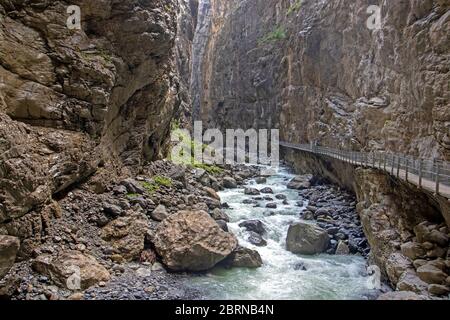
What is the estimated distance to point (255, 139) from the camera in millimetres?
48969

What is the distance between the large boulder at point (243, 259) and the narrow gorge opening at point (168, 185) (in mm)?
39

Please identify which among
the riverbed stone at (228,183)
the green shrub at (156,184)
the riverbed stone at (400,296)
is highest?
the green shrub at (156,184)

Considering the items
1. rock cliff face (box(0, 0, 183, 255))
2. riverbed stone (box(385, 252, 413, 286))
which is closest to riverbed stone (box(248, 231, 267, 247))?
riverbed stone (box(385, 252, 413, 286))

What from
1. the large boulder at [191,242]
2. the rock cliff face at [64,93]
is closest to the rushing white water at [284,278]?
the large boulder at [191,242]

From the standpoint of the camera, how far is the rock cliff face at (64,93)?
8953 mm

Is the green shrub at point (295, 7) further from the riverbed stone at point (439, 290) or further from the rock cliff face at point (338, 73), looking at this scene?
the riverbed stone at point (439, 290)

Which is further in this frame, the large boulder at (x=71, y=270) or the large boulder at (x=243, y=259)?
the large boulder at (x=243, y=259)

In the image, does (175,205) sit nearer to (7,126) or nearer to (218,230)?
(218,230)

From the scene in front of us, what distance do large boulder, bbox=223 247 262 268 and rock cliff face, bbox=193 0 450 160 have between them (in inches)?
325

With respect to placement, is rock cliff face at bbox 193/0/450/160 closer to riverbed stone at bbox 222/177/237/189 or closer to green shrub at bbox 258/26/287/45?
green shrub at bbox 258/26/287/45

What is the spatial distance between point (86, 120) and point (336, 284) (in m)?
11.1

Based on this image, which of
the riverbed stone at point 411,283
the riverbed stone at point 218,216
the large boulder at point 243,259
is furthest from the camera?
the riverbed stone at point 218,216

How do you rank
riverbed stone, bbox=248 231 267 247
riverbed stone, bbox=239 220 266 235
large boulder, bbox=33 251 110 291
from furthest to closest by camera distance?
1. riverbed stone, bbox=239 220 266 235
2. riverbed stone, bbox=248 231 267 247
3. large boulder, bbox=33 251 110 291

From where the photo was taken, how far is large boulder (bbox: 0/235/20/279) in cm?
775
